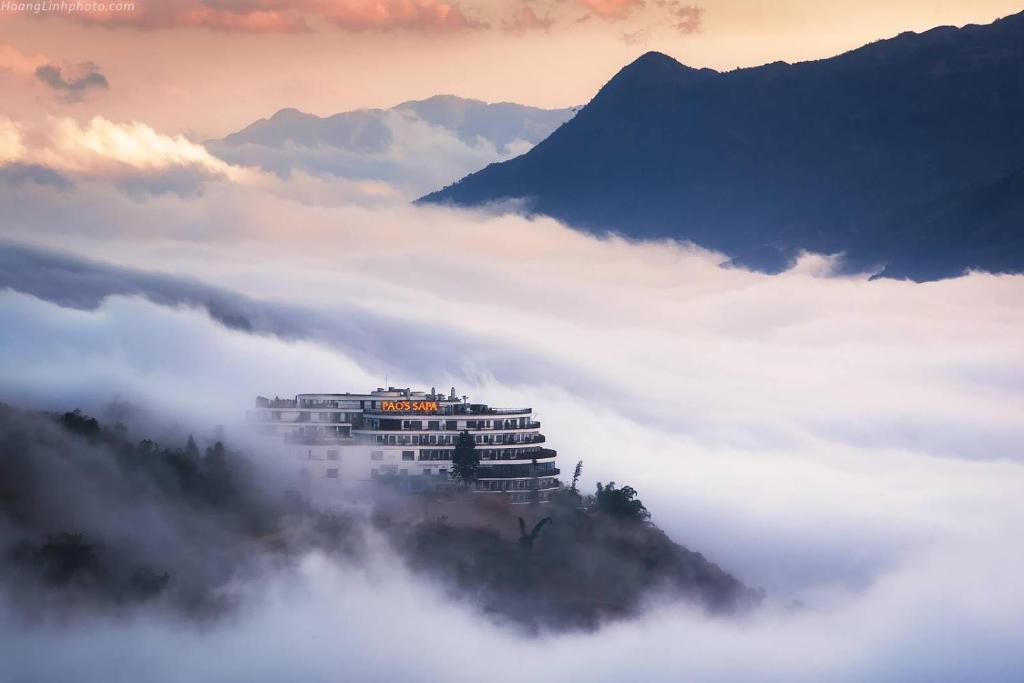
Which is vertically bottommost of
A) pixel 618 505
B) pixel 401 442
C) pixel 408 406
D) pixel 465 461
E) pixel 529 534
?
pixel 529 534

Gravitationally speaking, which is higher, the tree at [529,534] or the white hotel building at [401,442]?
the white hotel building at [401,442]

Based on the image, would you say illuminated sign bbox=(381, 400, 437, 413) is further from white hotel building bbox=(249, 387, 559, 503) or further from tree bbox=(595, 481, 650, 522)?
tree bbox=(595, 481, 650, 522)

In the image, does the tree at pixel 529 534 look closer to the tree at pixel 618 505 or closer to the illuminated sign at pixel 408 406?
the illuminated sign at pixel 408 406

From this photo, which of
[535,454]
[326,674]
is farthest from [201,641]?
[535,454]

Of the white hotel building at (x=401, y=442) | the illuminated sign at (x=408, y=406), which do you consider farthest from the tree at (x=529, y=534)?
the illuminated sign at (x=408, y=406)

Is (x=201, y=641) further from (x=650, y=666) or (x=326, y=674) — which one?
(x=650, y=666)

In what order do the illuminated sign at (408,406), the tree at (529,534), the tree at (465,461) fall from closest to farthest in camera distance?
the tree at (529,534), the tree at (465,461), the illuminated sign at (408,406)

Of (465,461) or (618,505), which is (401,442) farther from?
(618,505)

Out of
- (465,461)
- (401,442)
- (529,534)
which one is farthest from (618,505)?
(401,442)
